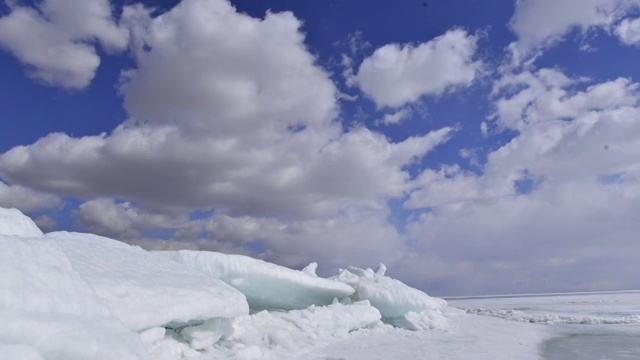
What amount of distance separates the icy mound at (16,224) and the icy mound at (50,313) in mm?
1831

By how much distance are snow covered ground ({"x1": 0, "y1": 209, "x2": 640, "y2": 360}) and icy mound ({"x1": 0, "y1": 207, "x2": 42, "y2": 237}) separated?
0.02 metres

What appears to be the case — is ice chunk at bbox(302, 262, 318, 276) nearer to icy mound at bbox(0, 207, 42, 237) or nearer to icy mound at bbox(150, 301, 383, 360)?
icy mound at bbox(150, 301, 383, 360)

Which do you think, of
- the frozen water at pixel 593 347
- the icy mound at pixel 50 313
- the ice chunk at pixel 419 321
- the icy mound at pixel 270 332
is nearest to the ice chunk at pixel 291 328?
Answer: the icy mound at pixel 270 332

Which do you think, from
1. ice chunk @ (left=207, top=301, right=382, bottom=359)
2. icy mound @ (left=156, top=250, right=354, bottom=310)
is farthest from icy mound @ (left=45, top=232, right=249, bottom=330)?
icy mound @ (left=156, top=250, right=354, bottom=310)

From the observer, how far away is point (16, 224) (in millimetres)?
6539

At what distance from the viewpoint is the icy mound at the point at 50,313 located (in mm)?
3848

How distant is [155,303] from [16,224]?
2.35 m

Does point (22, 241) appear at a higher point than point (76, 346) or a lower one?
higher

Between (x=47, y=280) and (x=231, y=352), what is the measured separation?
351 cm

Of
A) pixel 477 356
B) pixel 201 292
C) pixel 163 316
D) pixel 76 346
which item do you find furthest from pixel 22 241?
→ pixel 477 356

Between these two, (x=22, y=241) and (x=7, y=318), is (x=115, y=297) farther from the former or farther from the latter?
(x=7, y=318)

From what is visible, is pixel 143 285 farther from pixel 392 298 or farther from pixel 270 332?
pixel 392 298

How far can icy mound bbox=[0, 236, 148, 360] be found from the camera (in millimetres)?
3848

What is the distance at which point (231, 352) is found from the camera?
285 inches
